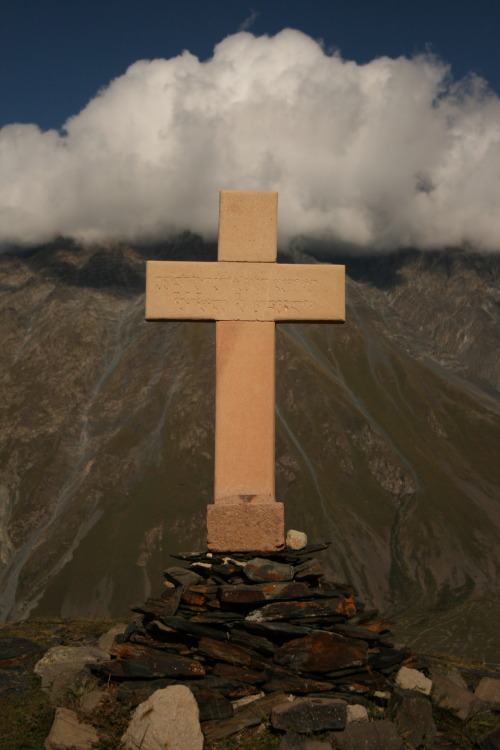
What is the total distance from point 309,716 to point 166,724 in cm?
166

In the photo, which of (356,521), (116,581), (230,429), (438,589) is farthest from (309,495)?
(230,429)

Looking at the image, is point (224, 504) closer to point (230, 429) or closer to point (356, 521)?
point (230, 429)

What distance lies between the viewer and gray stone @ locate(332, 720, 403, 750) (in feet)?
27.8

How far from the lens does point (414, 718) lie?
9.05 metres

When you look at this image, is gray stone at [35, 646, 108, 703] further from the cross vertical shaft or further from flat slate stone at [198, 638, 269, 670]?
the cross vertical shaft

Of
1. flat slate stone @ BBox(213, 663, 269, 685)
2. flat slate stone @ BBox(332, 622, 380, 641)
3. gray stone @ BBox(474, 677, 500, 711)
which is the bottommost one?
gray stone @ BBox(474, 677, 500, 711)

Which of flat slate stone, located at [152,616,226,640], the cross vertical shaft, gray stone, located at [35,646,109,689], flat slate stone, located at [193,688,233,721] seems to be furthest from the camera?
the cross vertical shaft

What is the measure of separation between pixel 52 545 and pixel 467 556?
9225 cm

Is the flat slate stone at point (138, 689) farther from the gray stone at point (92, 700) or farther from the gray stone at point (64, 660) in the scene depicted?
the gray stone at point (64, 660)

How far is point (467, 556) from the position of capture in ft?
556

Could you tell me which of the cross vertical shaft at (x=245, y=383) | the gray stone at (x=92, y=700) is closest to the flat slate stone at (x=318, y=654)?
the gray stone at (x=92, y=700)

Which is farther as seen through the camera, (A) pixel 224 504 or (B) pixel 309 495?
(B) pixel 309 495

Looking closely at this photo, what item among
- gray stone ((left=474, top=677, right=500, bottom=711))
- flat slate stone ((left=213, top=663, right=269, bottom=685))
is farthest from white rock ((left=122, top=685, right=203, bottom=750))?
gray stone ((left=474, top=677, right=500, bottom=711))

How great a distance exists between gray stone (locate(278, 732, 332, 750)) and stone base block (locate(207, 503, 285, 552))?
3.20 metres
